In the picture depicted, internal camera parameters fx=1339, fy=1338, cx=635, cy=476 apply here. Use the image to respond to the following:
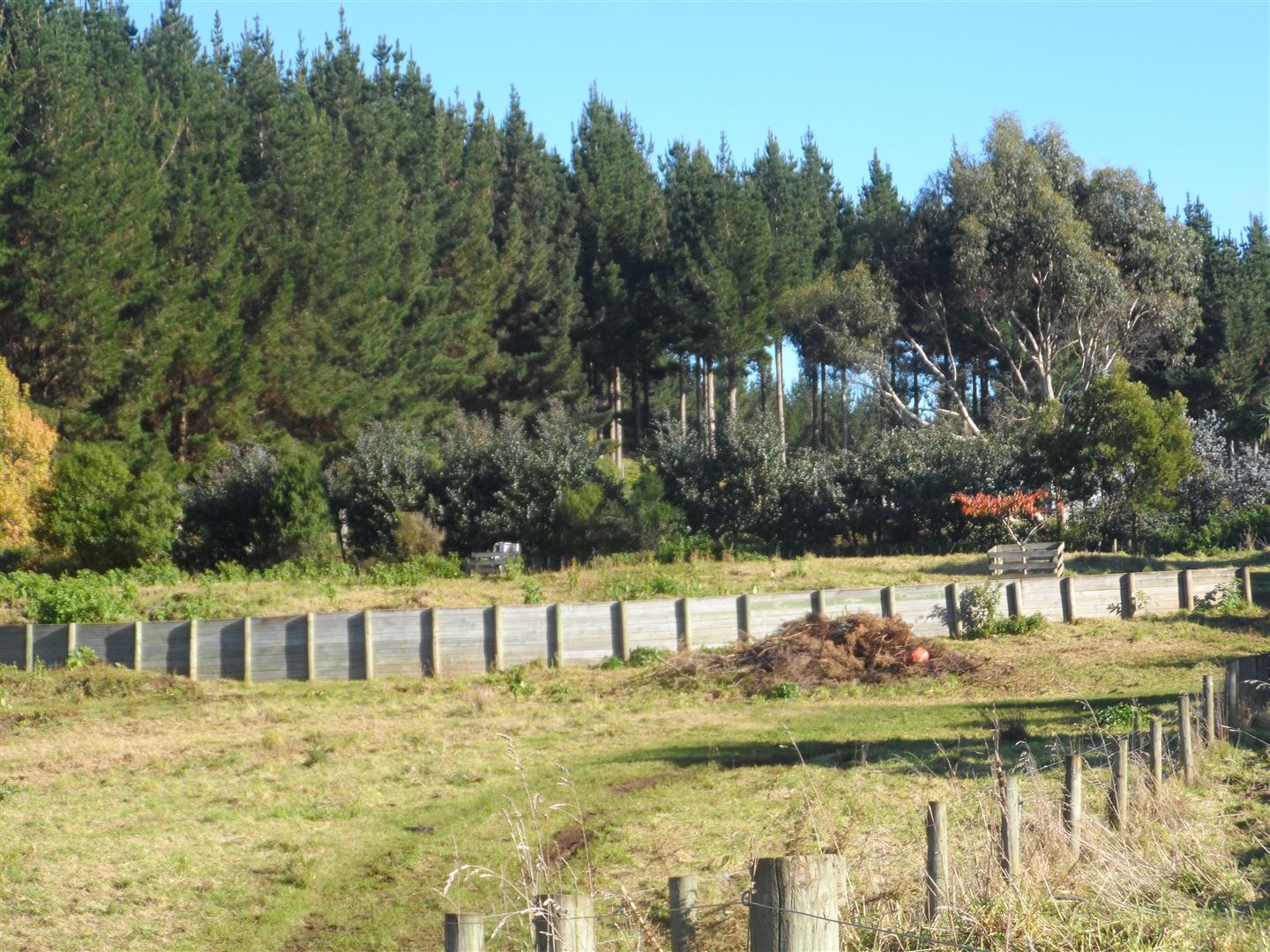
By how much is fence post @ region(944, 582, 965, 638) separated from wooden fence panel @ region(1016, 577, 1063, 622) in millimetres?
1571

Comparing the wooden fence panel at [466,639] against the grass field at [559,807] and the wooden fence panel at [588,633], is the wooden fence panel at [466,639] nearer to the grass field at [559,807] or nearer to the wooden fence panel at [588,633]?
the grass field at [559,807]

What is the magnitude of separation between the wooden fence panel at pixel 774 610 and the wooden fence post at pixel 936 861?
60.6 feet

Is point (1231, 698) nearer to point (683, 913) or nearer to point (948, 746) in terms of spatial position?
point (948, 746)

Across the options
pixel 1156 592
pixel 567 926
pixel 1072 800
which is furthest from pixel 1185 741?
pixel 1156 592

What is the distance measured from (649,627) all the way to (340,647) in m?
5.61

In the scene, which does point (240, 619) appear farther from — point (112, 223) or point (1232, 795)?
point (112, 223)

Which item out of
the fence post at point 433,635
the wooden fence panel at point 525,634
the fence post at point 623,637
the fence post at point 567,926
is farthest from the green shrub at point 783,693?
the fence post at point 567,926

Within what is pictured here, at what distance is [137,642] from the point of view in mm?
24109

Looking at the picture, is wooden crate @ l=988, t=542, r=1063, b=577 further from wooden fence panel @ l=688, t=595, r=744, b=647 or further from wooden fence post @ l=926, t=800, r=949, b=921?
wooden fence post @ l=926, t=800, r=949, b=921

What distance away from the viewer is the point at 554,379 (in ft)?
200

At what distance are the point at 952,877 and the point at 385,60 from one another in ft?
224

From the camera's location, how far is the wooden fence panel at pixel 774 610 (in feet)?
81.9

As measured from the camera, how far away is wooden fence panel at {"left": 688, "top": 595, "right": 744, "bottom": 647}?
24844 mm

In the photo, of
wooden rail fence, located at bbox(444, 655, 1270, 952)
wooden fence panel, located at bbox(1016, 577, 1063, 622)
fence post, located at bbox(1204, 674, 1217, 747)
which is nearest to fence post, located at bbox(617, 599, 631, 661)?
wooden fence panel, located at bbox(1016, 577, 1063, 622)
